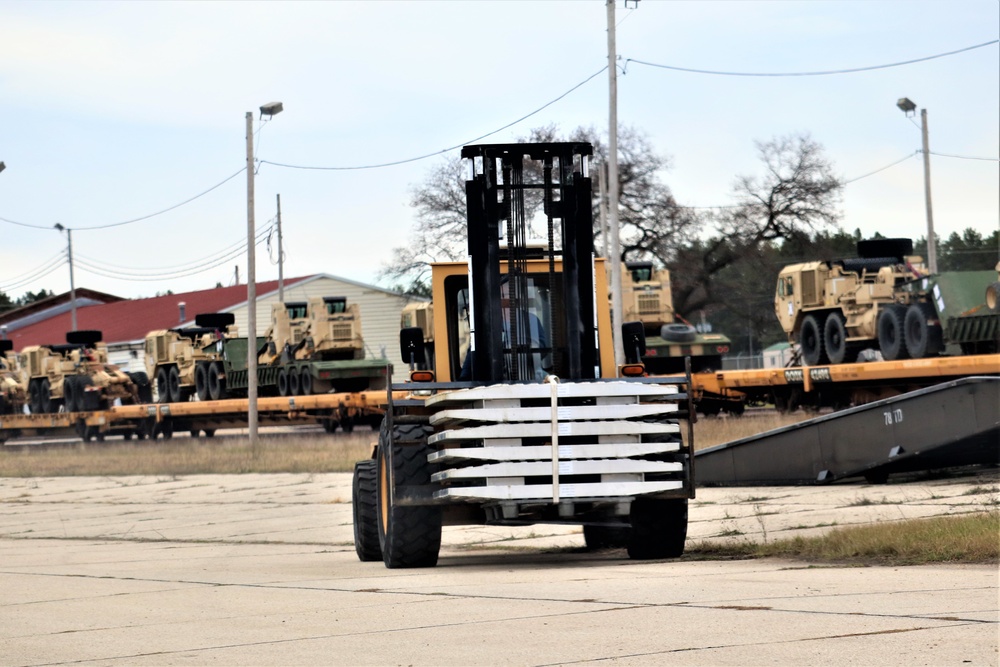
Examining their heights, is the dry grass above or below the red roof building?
below

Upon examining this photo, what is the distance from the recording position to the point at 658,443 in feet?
31.9

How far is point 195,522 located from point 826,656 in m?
11.5

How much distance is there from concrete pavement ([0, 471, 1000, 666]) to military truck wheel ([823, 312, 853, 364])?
16126mm

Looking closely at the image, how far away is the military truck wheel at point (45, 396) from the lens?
49094mm

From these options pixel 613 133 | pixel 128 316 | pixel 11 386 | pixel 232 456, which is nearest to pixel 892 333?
pixel 613 133

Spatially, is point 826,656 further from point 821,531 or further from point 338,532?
point 338,532

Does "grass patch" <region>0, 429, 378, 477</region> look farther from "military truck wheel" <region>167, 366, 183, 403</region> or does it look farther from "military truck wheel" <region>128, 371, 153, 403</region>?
"military truck wheel" <region>128, 371, 153, 403</region>

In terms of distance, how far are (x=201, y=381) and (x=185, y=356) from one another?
164 centimetres

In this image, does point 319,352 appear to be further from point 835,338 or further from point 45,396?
point 835,338

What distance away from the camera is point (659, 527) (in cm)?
1035

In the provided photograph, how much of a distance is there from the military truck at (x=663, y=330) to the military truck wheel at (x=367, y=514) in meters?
24.4

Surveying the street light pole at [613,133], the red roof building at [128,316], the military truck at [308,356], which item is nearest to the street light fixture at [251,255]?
the military truck at [308,356]

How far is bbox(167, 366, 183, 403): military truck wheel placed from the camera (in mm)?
46438

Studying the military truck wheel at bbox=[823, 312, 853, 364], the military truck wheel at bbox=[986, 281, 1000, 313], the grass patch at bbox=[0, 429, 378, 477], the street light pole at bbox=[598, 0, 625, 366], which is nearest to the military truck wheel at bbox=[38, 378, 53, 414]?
the grass patch at bbox=[0, 429, 378, 477]
